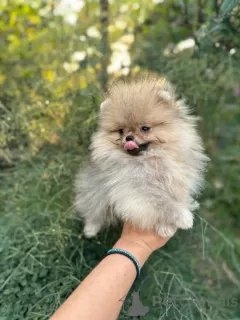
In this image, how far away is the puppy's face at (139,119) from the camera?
1173 millimetres

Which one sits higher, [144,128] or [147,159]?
[144,128]

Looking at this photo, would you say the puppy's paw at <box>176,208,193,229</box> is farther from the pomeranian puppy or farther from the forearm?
the forearm

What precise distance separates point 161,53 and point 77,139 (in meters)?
0.97

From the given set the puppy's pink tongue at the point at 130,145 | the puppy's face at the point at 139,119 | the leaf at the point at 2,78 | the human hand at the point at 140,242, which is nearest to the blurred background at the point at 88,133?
the leaf at the point at 2,78

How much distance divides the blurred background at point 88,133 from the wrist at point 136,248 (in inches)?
9.0

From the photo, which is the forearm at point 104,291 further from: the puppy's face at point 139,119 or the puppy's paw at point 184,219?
the puppy's face at point 139,119

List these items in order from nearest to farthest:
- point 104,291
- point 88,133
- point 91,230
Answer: point 104,291 → point 91,230 → point 88,133

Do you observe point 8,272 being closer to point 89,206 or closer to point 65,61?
point 89,206

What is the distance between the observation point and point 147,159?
1189 mm

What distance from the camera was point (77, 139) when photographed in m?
1.75

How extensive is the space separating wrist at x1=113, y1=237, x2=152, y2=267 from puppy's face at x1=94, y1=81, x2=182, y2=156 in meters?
0.31

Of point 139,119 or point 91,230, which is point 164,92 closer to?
point 139,119

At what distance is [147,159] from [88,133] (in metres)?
0.55

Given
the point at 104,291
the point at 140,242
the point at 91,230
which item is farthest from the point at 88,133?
the point at 104,291
